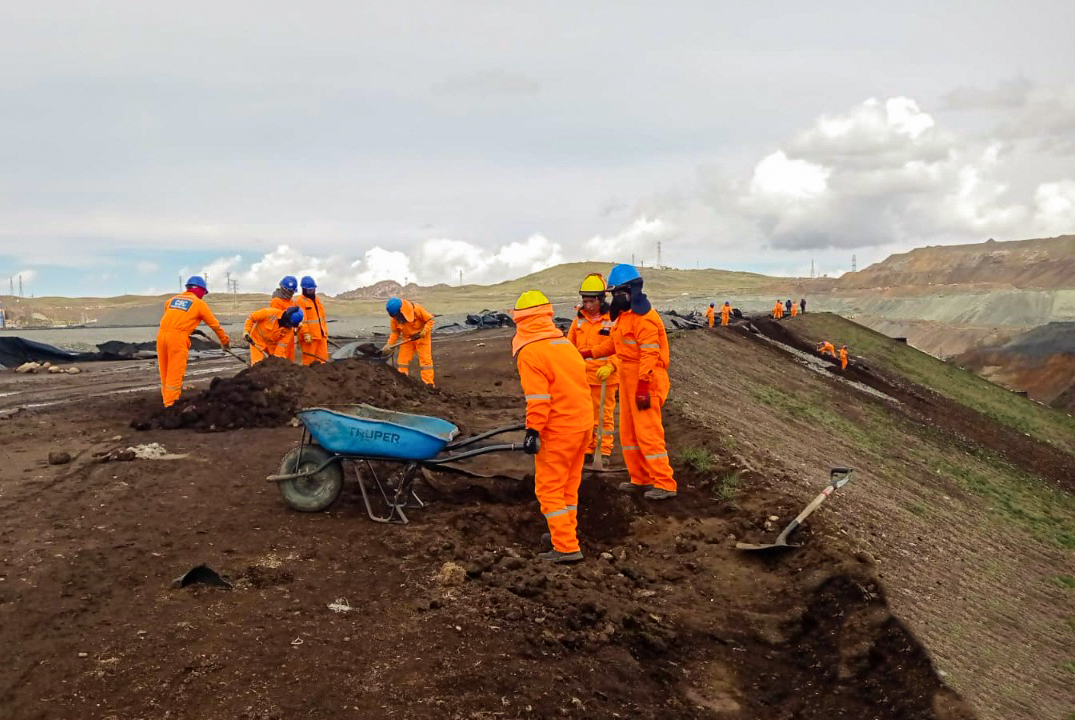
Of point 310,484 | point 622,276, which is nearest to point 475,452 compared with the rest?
point 310,484

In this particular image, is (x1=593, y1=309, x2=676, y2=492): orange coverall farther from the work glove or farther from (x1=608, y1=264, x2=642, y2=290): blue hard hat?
(x1=608, y1=264, x2=642, y2=290): blue hard hat

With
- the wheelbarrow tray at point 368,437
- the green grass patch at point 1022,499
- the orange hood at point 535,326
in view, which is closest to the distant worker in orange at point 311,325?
the wheelbarrow tray at point 368,437

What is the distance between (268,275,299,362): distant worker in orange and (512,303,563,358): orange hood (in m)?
6.95

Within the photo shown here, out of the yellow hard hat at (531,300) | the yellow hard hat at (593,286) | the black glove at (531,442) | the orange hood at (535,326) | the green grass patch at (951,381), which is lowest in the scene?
the green grass patch at (951,381)

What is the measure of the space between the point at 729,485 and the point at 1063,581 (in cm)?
434

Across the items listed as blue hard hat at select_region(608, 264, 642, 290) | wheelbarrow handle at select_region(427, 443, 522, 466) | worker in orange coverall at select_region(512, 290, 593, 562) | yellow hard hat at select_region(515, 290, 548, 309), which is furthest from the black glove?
blue hard hat at select_region(608, 264, 642, 290)

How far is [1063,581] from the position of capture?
9398mm

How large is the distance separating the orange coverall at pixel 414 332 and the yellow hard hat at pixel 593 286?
467cm

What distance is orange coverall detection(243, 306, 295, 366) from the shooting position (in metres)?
12.1

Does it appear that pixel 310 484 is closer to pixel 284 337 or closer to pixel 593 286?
pixel 593 286

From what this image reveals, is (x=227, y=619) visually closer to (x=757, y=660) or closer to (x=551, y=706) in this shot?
(x=551, y=706)

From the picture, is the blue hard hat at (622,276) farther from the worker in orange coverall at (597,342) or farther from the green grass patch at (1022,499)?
the green grass patch at (1022,499)

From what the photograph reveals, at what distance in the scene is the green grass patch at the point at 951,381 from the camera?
26.7m

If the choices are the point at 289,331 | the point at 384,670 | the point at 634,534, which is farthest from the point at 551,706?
the point at 289,331
